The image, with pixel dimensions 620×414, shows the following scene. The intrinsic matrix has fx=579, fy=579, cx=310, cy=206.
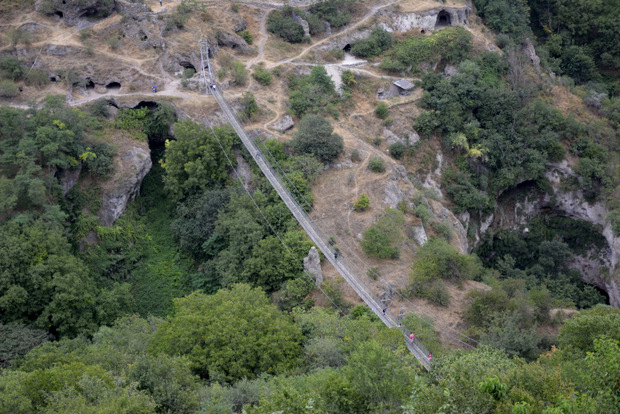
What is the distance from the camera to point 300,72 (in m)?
48.6

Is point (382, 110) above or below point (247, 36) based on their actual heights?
below

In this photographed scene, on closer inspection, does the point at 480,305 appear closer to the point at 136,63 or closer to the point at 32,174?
the point at 32,174

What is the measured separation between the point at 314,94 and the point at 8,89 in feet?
74.1

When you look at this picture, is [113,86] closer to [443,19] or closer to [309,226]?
[309,226]

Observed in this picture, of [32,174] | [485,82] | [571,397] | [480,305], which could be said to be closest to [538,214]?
[485,82]

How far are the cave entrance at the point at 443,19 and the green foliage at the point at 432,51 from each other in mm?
3561

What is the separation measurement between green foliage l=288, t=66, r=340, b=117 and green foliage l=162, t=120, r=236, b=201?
22.7ft

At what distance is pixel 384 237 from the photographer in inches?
1367

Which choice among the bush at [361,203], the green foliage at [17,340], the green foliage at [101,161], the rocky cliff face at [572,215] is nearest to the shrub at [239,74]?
the green foliage at [101,161]

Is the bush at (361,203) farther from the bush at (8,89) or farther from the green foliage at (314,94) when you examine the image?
the bush at (8,89)

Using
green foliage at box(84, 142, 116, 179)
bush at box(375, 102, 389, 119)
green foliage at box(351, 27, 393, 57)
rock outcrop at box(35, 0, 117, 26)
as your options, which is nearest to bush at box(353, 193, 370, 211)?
bush at box(375, 102, 389, 119)

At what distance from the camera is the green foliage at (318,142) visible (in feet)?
132

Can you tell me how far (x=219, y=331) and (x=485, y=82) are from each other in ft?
110

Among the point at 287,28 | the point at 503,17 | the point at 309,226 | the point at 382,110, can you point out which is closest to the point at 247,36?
the point at 287,28
